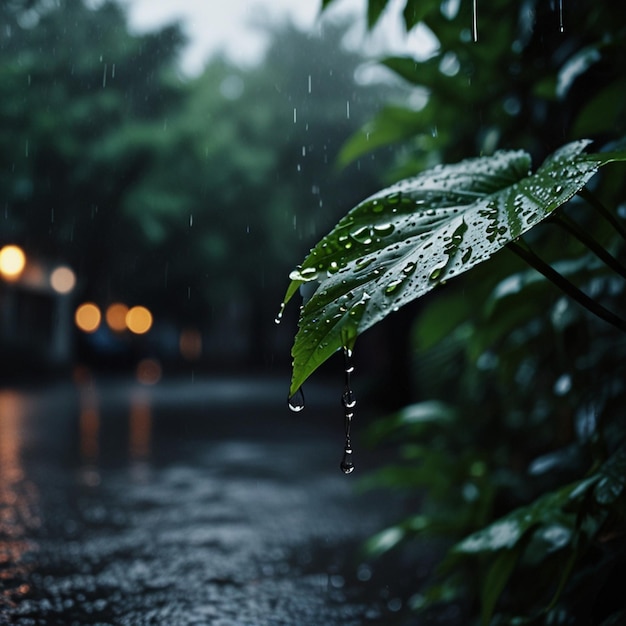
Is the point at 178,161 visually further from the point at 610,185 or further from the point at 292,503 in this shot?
the point at 610,185

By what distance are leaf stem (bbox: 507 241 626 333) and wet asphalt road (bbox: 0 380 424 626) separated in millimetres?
1561

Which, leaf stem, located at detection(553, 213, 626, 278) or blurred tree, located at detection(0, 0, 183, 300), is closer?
leaf stem, located at detection(553, 213, 626, 278)

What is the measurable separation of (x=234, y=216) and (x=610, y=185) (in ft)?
86.6

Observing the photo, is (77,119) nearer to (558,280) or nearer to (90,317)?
(90,317)

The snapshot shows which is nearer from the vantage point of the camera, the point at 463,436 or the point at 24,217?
the point at 463,436

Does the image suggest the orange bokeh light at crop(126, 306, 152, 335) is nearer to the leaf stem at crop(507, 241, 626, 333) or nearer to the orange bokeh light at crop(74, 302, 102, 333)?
the orange bokeh light at crop(74, 302, 102, 333)

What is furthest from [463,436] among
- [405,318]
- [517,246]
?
[405,318]

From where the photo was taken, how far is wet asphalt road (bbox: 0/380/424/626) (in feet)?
7.76

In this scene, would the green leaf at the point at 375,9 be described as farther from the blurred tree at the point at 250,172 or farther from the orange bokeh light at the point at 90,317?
the orange bokeh light at the point at 90,317

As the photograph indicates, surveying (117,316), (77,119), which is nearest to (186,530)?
(77,119)

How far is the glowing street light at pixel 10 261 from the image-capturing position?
544 inches

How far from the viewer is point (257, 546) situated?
3.36m

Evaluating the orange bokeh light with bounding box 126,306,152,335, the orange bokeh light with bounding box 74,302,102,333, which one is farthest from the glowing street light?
the orange bokeh light with bounding box 126,306,152,335

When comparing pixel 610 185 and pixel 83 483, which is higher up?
pixel 83 483
